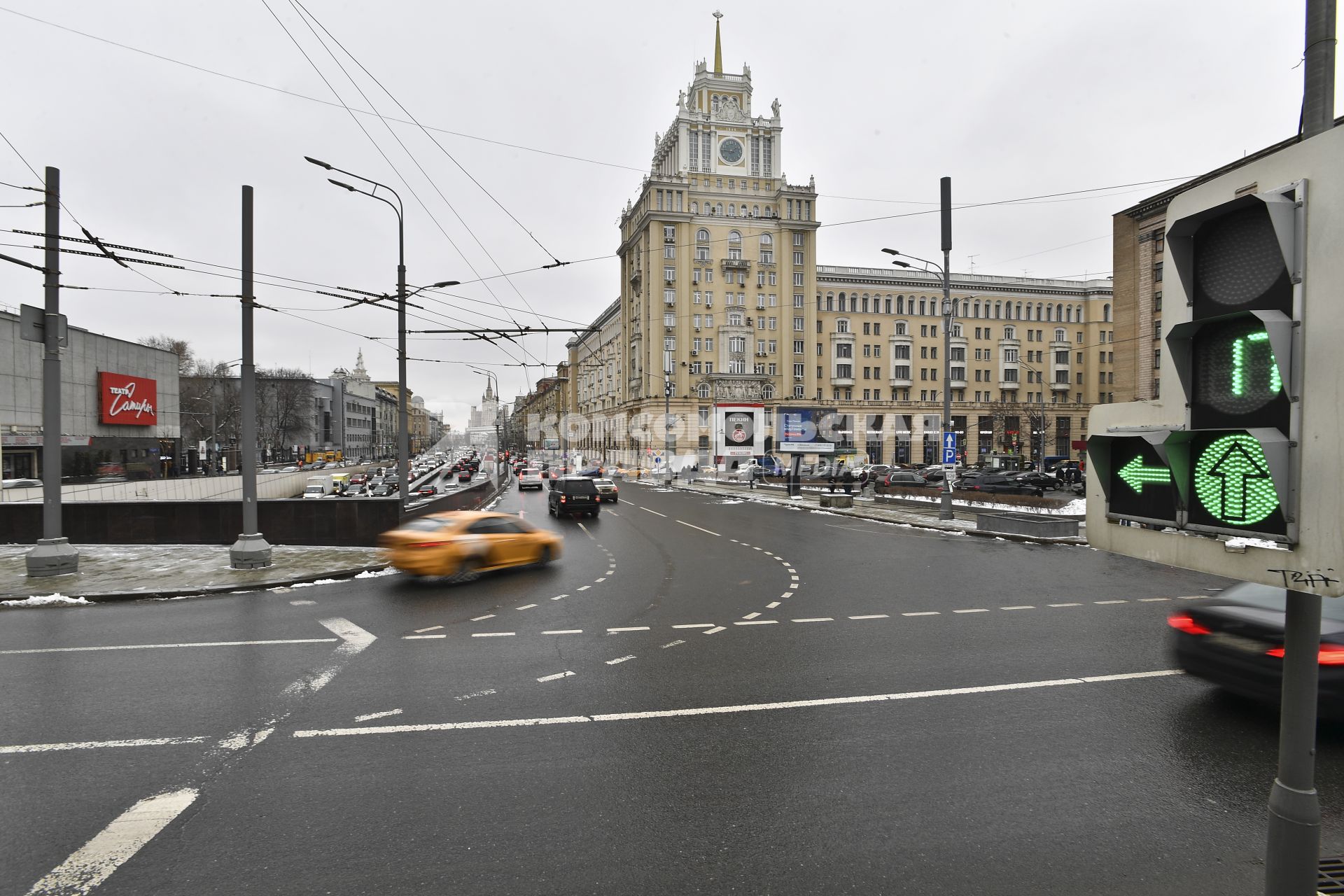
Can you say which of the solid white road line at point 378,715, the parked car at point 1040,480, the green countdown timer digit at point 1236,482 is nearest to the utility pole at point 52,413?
the solid white road line at point 378,715

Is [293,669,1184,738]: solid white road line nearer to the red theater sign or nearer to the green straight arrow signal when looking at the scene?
the green straight arrow signal

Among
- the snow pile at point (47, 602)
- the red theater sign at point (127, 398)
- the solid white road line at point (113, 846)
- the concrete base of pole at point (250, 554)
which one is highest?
the red theater sign at point (127, 398)

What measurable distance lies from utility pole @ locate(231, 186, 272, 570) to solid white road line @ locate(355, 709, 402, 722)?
30.5ft

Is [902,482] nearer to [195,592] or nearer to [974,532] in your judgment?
[974,532]

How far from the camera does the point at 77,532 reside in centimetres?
1752

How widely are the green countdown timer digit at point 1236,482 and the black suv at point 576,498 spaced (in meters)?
25.8

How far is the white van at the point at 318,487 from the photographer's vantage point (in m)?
40.7

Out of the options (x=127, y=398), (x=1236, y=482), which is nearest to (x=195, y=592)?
(x=1236, y=482)

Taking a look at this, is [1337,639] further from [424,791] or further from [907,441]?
[907,441]

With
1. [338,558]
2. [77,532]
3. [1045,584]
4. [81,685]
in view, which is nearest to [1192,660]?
[1045,584]

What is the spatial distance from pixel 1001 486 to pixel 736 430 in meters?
46.9

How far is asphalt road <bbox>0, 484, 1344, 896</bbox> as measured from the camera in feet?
13.1

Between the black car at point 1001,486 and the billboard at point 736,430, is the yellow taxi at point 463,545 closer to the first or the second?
the black car at point 1001,486

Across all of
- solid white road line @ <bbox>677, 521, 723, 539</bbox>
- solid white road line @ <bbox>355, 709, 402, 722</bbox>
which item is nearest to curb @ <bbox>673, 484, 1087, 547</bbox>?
solid white road line @ <bbox>677, 521, 723, 539</bbox>
